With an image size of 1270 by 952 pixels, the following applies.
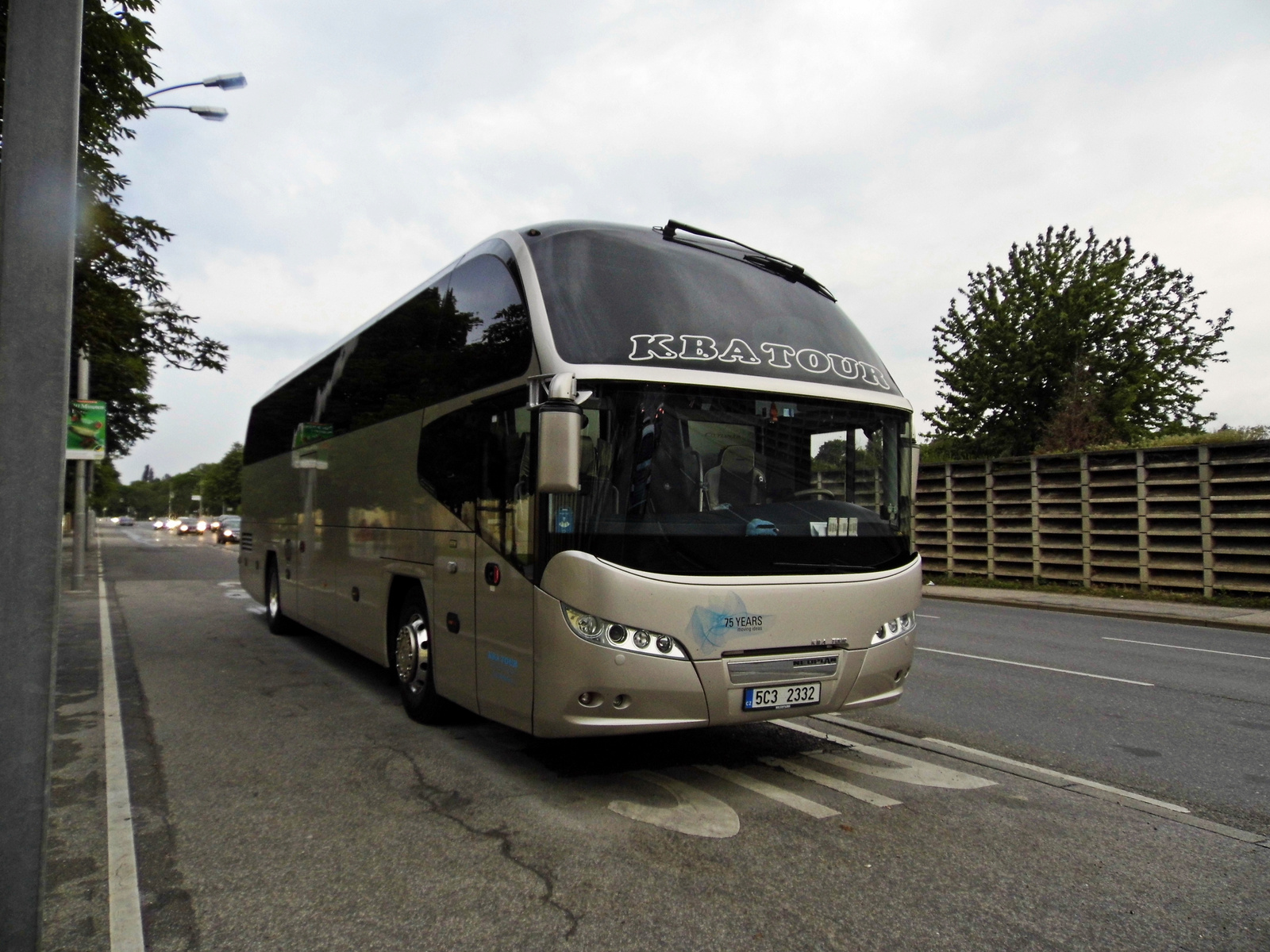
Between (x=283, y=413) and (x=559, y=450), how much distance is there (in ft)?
27.0

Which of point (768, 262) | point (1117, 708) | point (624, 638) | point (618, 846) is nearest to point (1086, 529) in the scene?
point (1117, 708)

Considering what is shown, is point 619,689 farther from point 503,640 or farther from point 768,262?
point 768,262

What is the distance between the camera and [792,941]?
332 centimetres

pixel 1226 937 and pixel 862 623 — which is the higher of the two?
pixel 862 623

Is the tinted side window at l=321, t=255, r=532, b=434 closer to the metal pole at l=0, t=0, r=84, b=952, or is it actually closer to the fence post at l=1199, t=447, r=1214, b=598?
the metal pole at l=0, t=0, r=84, b=952

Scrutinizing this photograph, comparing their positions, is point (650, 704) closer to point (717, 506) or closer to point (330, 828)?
point (717, 506)

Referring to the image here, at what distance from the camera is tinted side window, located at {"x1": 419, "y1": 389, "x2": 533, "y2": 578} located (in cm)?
513

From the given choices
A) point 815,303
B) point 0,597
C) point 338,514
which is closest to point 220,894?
point 0,597

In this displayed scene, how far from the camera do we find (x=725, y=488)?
503cm

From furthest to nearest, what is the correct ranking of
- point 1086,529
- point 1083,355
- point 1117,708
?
point 1083,355, point 1086,529, point 1117,708

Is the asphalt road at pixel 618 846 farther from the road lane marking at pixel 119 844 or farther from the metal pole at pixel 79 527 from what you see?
the metal pole at pixel 79 527

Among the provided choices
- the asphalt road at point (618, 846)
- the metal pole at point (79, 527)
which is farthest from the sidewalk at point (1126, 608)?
the metal pole at point (79, 527)

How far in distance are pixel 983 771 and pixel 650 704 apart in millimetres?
2247

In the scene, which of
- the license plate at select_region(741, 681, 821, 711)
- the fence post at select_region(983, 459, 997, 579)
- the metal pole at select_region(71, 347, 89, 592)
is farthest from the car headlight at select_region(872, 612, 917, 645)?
the metal pole at select_region(71, 347, 89, 592)
